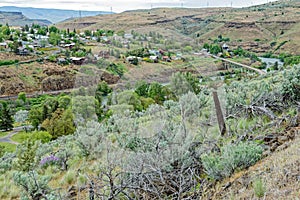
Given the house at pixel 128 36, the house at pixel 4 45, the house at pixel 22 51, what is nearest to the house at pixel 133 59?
the house at pixel 128 36

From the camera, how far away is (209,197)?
3490mm

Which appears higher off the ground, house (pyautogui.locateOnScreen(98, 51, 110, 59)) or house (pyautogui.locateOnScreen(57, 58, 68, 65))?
house (pyautogui.locateOnScreen(98, 51, 110, 59))

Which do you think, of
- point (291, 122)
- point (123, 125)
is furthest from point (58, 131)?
point (291, 122)

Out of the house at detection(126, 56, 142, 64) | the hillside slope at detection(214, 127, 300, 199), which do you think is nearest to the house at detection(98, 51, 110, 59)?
the house at detection(126, 56, 142, 64)

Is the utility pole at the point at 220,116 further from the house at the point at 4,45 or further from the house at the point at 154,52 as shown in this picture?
the house at the point at 4,45

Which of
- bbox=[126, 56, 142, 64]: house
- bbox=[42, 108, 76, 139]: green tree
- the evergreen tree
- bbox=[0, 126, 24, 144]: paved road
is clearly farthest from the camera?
the evergreen tree

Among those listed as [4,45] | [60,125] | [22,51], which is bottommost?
[60,125]

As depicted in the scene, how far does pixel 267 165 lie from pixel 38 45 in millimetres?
73515

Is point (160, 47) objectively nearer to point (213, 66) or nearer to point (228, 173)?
point (213, 66)

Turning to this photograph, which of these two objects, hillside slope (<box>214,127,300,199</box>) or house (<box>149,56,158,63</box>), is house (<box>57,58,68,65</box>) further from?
hillside slope (<box>214,127,300,199</box>)

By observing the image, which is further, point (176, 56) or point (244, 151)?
point (176, 56)

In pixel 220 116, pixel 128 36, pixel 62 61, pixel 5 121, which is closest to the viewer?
pixel 128 36

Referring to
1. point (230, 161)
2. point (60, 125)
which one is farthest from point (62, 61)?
point (230, 161)

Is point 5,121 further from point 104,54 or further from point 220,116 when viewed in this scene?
point 220,116
